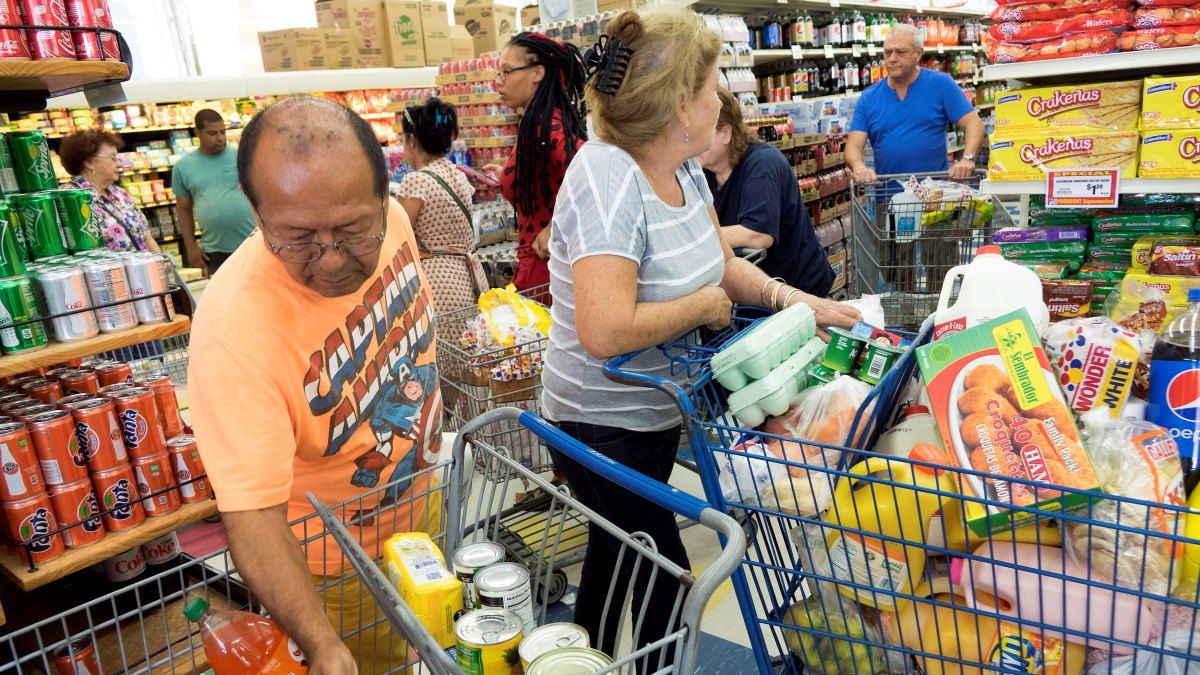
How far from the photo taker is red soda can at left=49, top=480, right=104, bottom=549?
2.04 metres

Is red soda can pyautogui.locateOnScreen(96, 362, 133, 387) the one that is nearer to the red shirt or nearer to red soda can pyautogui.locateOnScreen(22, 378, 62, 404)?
red soda can pyautogui.locateOnScreen(22, 378, 62, 404)

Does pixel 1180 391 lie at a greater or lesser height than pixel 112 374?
greater

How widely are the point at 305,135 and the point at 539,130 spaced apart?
2451 millimetres

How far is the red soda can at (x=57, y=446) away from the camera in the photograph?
1.98 metres

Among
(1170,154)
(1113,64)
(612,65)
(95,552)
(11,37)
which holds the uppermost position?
(11,37)

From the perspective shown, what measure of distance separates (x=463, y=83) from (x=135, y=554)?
4.13 meters

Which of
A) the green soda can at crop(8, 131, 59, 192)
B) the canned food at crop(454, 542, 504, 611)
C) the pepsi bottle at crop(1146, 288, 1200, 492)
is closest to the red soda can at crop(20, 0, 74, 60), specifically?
the green soda can at crop(8, 131, 59, 192)

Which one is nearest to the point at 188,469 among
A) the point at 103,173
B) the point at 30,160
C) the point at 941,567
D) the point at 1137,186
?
the point at 30,160

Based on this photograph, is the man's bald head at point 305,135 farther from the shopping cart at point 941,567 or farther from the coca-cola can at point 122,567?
the coca-cola can at point 122,567

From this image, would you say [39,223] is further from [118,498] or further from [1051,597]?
[1051,597]

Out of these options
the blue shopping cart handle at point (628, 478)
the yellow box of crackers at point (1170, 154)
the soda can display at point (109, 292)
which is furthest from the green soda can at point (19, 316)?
the yellow box of crackers at point (1170, 154)

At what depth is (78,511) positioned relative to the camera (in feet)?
6.78

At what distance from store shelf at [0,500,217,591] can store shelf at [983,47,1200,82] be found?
9.11 feet

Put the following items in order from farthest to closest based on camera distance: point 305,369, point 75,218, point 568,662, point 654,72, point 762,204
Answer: point 762,204, point 75,218, point 654,72, point 305,369, point 568,662
